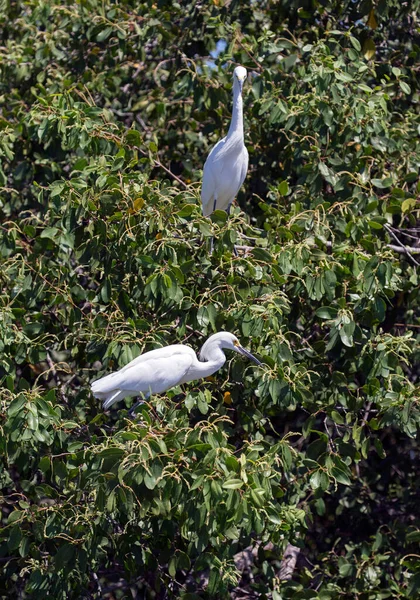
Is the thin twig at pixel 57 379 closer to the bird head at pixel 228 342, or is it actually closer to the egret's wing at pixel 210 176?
the bird head at pixel 228 342

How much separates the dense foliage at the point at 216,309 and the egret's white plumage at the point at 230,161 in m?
0.17

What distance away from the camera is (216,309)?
422cm

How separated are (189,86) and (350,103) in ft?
2.91

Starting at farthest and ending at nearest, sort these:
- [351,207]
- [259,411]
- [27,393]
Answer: [351,207], [259,411], [27,393]

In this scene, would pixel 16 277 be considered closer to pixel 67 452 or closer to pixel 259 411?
pixel 67 452

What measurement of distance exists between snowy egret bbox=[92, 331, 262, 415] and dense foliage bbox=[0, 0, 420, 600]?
8cm

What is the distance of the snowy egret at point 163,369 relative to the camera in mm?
4016

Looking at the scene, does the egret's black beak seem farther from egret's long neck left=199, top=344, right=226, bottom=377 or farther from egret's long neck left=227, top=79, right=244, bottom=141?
egret's long neck left=227, top=79, right=244, bottom=141

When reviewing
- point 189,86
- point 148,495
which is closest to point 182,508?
point 148,495

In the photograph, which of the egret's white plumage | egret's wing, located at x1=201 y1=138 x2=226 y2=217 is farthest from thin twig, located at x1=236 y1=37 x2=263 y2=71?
egret's wing, located at x1=201 y1=138 x2=226 y2=217

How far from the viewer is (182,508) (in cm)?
357

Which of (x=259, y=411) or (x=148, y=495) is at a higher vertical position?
(x=148, y=495)

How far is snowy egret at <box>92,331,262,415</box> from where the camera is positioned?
4.02 metres

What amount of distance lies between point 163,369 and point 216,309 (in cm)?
33
